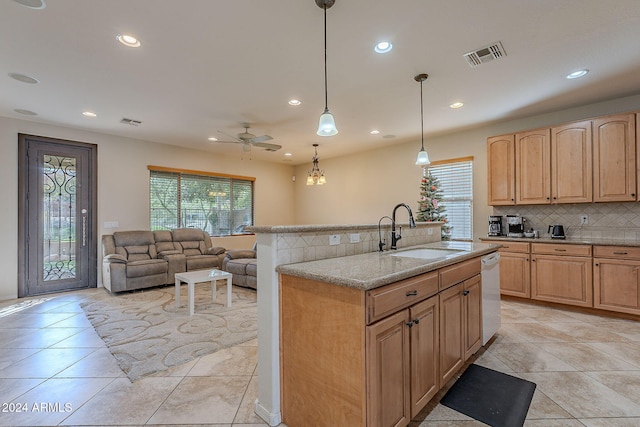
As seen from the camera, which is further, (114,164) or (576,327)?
(114,164)

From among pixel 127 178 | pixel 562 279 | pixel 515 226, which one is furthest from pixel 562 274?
pixel 127 178

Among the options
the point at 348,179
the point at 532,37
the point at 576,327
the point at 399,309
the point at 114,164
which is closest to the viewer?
the point at 399,309

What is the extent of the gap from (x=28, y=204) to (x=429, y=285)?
6.29 meters

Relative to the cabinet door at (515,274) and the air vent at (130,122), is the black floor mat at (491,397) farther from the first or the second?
the air vent at (130,122)

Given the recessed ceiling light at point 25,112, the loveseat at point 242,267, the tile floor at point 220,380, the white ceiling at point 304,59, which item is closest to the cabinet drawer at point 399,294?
the tile floor at point 220,380

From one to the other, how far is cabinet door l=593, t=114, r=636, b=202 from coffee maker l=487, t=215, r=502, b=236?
1.20 meters

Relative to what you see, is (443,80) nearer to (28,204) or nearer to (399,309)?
(399,309)

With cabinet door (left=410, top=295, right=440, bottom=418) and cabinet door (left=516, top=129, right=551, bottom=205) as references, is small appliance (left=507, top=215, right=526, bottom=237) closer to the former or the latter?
cabinet door (left=516, top=129, right=551, bottom=205)

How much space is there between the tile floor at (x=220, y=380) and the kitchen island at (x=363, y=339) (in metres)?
0.40

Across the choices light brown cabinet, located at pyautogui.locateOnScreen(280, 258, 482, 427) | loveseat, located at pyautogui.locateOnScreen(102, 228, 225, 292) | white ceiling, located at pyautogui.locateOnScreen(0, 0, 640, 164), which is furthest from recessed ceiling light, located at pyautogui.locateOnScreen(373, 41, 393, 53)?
loveseat, located at pyautogui.locateOnScreen(102, 228, 225, 292)

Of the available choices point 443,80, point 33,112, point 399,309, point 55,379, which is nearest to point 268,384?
point 399,309

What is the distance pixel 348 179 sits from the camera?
24.0 feet

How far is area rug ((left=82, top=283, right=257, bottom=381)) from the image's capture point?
2.70 m

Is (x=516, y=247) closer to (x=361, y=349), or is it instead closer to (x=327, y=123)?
(x=327, y=123)
